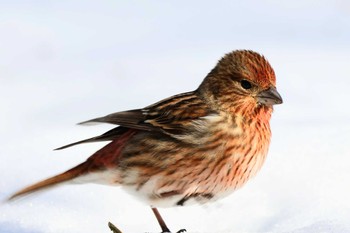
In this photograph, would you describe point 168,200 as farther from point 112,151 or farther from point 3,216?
point 3,216

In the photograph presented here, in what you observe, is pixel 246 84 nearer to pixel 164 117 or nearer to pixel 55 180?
pixel 164 117

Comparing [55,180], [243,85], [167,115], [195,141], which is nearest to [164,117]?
[167,115]

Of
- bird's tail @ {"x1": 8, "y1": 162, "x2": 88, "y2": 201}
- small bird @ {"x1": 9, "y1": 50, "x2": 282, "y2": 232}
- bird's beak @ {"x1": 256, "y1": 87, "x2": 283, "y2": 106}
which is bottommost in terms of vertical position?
bird's tail @ {"x1": 8, "y1": 162, "x2": 88, "y2": 201}

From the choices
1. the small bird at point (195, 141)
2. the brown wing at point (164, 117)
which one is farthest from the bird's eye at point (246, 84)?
the brown wing at point (164, 117)

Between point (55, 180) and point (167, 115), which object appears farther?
point (55, 180)

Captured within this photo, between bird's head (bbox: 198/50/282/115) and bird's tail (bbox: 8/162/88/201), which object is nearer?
bird's head (bbox: 198/50/282/115)

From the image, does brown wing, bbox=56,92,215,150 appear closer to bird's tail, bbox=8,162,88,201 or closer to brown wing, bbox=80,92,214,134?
brown wing, bbox=80,92,214,134

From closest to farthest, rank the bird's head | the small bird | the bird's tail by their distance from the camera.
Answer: the small bird → the bird's head → the bird's tail

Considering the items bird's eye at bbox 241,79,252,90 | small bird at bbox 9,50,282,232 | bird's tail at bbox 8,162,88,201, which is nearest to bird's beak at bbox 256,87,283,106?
small bird at bbox 9,50,282,232
